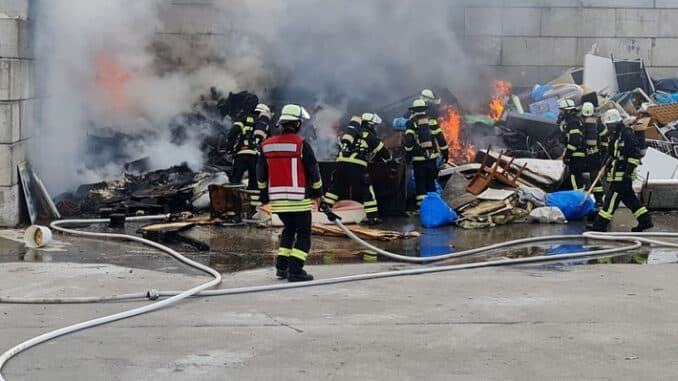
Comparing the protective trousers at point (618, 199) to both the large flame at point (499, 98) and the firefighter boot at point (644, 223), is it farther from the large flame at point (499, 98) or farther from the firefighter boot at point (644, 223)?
the large flame at point (499, 98)

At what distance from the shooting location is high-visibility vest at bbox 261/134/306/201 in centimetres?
842

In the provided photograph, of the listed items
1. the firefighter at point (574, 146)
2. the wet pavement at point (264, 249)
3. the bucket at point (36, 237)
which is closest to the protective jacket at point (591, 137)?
the firefighter at point (574, 146)

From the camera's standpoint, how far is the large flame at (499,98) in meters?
17.8

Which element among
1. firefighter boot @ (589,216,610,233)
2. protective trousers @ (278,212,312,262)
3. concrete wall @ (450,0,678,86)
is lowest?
firefighter boot @ (589,216,610,233)

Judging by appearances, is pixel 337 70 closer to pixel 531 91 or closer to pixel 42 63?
pixel 531 91

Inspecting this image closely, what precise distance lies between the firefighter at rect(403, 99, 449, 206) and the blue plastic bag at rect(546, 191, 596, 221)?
5.06 ft

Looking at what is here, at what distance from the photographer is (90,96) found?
14.3 meters

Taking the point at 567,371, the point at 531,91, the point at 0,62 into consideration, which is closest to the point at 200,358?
the point at 567,371

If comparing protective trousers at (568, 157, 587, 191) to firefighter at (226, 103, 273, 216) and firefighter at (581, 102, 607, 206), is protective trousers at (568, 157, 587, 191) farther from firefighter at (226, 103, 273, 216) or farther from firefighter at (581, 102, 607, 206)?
firefighter at (226, 103, 273, 216)

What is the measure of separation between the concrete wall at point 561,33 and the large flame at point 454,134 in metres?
2.07

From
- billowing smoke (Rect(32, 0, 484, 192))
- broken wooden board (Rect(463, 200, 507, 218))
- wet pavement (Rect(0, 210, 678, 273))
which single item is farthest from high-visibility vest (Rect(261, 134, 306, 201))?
billowing smoke (Rect(32, 0, 484, 192))

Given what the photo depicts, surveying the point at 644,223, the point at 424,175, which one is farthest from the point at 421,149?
the point at 644,223

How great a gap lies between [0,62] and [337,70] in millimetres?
6954

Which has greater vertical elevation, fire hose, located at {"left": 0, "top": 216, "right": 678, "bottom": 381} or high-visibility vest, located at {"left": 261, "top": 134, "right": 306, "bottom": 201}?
high-visibility vest, located at {"left": 261, "top": 134, "right": 306, "bottom": 201}
